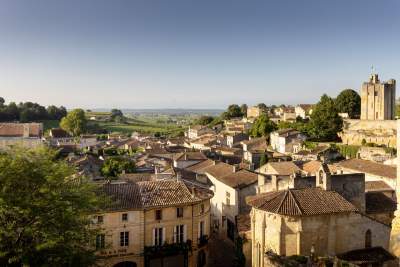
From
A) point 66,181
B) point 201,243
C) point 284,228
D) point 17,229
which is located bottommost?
point 201,243

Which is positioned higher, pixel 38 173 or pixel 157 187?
pixel 38 173

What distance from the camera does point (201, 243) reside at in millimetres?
32844

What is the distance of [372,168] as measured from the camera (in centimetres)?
4653

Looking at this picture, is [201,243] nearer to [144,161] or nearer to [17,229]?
[17,229]

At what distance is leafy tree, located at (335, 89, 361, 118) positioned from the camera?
10506 centimetres

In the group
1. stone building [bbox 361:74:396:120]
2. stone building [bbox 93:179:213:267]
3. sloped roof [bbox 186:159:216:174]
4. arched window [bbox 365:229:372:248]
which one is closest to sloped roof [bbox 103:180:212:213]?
stone building [bbox 93:179:213:267]

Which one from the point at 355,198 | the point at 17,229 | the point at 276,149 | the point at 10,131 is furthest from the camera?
the point at 10,131

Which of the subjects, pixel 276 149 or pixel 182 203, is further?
pixel 276 149

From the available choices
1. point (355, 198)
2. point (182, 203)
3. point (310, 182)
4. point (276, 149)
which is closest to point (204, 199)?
point (182, 203)

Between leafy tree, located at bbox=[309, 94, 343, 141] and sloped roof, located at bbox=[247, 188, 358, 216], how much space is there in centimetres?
5977

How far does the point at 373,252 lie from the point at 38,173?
20.6 metres

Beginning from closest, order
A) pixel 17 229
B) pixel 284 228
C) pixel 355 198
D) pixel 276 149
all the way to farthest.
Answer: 1. pixel 17 229
2. pixel 284 228
3. pixel 355 198
4. pixel 276 149

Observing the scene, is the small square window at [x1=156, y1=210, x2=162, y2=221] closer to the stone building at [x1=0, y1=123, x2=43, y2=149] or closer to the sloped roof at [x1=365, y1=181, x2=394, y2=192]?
the sloped roof at [x1=365, y1=181, x2=394, y2=192]

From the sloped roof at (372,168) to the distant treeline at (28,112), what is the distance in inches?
5175
